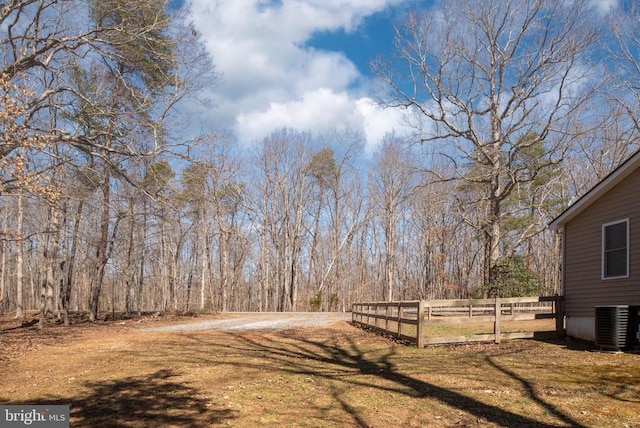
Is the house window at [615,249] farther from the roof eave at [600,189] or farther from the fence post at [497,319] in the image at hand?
the fence post at [497,319]

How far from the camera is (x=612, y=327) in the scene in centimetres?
940

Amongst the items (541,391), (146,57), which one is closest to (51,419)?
(541,391)

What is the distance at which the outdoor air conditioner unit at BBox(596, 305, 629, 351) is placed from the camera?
9.25 metres

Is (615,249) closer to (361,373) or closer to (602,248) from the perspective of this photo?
(602,248)

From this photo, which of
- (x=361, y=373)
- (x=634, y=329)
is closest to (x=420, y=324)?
(x=361, y=373)

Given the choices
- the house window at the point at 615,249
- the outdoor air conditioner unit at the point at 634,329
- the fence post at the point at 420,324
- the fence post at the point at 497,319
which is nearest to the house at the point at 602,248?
the house window at the point at 615,249

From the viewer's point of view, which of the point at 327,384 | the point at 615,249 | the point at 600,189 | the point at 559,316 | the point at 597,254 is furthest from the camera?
the point at 559,316

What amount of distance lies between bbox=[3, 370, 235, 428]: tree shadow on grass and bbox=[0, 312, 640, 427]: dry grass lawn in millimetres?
15

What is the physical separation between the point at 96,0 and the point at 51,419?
38.5 feet

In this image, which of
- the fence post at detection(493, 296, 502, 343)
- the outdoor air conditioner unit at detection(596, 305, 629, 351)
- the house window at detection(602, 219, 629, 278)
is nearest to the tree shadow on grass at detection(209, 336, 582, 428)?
the fence post at detection(493, 296, 502, 343)

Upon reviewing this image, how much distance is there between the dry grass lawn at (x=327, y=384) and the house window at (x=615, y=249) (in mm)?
1888

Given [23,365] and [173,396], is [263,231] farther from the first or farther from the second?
[173,396]

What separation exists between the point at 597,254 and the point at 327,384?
25.5 ft

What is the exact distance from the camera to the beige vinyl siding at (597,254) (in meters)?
9.72
